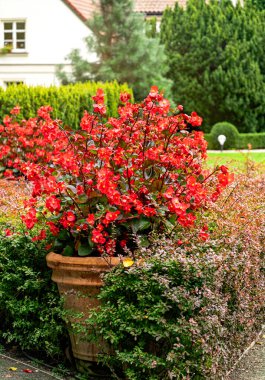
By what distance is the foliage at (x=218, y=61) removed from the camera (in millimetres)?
28719

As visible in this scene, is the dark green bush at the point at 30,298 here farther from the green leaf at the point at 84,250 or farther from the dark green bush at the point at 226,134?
the dark green bush at the point at 226,134

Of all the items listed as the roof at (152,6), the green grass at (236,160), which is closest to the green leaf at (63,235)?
the green grass at (236,160)

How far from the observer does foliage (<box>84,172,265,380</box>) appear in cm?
385

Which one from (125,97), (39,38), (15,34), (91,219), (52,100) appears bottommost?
(52,100)

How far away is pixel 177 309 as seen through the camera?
3.94 m

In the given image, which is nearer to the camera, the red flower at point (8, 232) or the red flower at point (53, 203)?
the red flower at point (53, 203)

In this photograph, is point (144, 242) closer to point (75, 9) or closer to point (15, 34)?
point (75, 9)

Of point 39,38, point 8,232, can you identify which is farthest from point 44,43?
point 8,232

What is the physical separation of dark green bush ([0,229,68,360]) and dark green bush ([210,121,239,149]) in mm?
22183

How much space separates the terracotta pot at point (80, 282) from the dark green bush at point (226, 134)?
73.7 feet

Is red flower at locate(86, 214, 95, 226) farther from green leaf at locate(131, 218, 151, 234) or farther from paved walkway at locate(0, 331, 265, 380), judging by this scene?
paved walkway at locate(0, 331, 265, 380)

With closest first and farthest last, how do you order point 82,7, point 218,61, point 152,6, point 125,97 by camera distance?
1. point 125,97
2. point 218,61
3. point 82,7
4. point 152,6

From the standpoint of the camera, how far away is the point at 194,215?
4.74 m

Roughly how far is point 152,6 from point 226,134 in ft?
40.8
